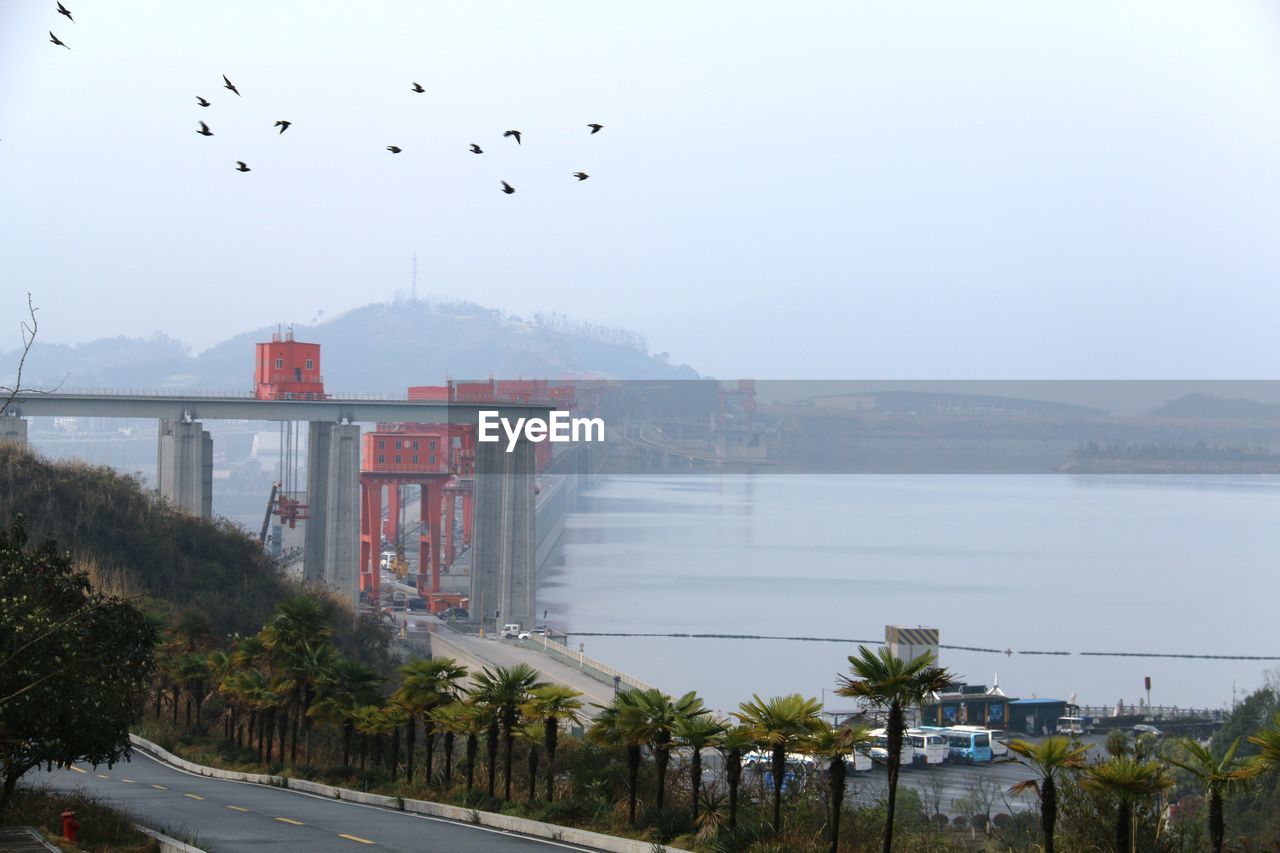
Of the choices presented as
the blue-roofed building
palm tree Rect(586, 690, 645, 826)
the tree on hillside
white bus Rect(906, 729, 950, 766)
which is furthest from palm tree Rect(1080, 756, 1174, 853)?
the blue-roofed building

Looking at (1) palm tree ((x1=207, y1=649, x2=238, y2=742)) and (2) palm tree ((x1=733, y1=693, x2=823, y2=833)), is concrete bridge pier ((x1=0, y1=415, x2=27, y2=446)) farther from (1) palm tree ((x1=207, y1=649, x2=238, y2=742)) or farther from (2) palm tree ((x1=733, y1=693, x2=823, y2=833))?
(2) palm tree ((x1=733, y1=693, x2=823, y2=833))

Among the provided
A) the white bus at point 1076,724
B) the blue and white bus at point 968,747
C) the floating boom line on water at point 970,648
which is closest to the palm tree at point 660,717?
the blue and white bus at point 968,747

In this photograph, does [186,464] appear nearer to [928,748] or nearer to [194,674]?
[928,748]

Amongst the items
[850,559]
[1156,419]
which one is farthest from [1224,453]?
[850,559]

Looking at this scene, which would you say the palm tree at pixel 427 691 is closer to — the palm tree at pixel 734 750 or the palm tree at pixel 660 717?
the palm tree at pixel 660 717

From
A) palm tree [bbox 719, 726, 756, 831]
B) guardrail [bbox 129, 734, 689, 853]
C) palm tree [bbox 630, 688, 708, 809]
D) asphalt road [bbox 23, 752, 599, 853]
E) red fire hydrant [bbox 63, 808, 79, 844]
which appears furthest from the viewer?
palm tree [bbox 630, 688, 708, 809]
